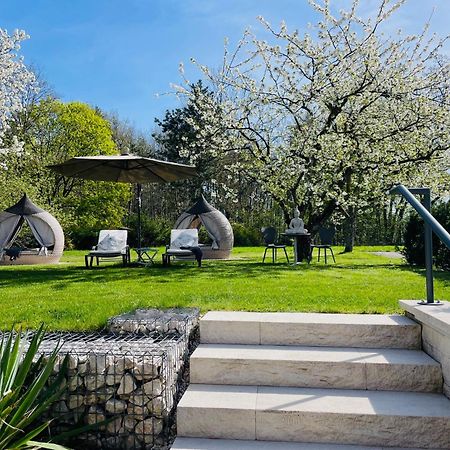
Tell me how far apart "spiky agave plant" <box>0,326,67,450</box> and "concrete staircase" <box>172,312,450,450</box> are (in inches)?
33.6

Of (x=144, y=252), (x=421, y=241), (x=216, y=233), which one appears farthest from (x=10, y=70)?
(x=421, y=241)

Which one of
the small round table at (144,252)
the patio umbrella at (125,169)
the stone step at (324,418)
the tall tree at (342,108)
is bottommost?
the stone step at (324,418)

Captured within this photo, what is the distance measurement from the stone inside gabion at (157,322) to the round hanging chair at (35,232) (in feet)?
32.8

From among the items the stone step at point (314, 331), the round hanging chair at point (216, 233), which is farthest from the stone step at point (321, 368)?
the round hanging chair at point (216, 233)

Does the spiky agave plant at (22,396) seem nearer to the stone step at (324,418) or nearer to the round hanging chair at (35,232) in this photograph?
the stone step at (324,418)

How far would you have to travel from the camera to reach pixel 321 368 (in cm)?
327

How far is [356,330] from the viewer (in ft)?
11.9

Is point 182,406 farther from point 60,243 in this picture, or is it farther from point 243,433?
point 60,243

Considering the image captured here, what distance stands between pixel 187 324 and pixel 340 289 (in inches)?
99.5

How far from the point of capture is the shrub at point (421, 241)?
9102mm

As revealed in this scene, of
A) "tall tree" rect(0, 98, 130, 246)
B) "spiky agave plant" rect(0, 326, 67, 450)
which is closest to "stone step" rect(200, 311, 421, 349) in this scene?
"spiky agave plant" rect(0, 326, 67, 450)

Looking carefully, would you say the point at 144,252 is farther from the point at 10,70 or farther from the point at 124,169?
the point at 10,70

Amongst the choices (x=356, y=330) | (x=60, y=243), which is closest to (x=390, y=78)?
(x=356, y=330)

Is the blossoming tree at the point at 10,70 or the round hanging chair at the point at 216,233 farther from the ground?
the blossoming tree at the point at 10,70
